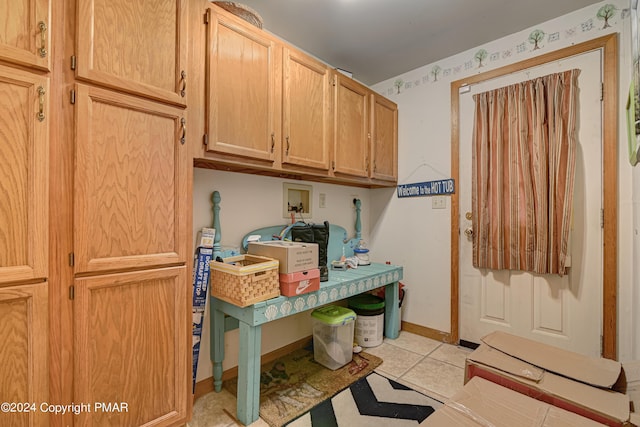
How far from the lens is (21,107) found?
1.01m

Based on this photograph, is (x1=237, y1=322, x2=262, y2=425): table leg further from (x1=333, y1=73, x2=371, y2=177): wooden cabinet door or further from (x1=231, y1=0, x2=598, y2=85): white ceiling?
(x1=231, y1=0, x2=598, y2=85): white ceiling

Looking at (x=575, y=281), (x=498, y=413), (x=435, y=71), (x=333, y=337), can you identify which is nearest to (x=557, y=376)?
(x=498, y=413)

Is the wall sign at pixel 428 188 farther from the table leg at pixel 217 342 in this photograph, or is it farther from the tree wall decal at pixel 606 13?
the table leg at pixel 217 342

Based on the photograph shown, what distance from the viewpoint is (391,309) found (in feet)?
8.72

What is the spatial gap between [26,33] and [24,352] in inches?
45.4

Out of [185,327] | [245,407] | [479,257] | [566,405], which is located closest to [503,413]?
[566,405]

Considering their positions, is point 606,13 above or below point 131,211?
above

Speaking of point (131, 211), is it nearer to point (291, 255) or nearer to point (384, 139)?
point (291, 255)

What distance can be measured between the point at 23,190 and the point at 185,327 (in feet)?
2.83

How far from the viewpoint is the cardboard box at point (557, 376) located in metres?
Result: 0.93

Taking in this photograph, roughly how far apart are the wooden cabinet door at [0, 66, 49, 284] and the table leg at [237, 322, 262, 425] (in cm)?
93

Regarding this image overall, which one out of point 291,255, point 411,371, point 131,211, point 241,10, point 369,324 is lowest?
point 411,371

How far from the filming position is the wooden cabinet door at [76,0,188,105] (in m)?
1.12

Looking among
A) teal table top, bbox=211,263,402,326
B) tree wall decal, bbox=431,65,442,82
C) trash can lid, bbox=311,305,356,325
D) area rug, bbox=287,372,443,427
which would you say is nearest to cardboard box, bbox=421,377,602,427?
area rug, bbox=287,372,443,427
